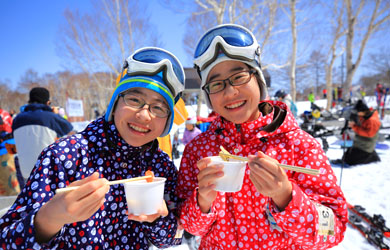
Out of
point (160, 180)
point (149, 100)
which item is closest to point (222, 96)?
point (149, 100)

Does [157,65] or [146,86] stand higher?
[157,65]

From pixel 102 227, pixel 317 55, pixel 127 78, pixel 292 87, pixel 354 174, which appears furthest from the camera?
pixel 317 55

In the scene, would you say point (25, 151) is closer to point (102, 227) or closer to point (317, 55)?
point (102, 227)

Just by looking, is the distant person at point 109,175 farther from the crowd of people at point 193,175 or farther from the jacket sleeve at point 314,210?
the jacket sleeve at point 314,210

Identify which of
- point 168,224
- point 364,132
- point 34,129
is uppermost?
point 34,129

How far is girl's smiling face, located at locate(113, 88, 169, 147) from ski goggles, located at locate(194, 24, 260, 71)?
43 centimetres

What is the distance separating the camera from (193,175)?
149cm

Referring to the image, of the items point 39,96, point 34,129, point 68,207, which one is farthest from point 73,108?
point 68,207

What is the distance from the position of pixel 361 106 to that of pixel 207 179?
24.8 ft

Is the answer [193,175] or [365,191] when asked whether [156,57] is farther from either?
[365,191]

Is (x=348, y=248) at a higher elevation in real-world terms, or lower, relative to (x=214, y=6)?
lower

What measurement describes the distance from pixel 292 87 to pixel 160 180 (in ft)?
54.9

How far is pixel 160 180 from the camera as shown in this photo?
3.96 feet

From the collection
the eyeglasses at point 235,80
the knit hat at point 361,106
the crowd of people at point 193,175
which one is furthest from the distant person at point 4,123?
the knit hat at point 361,106
